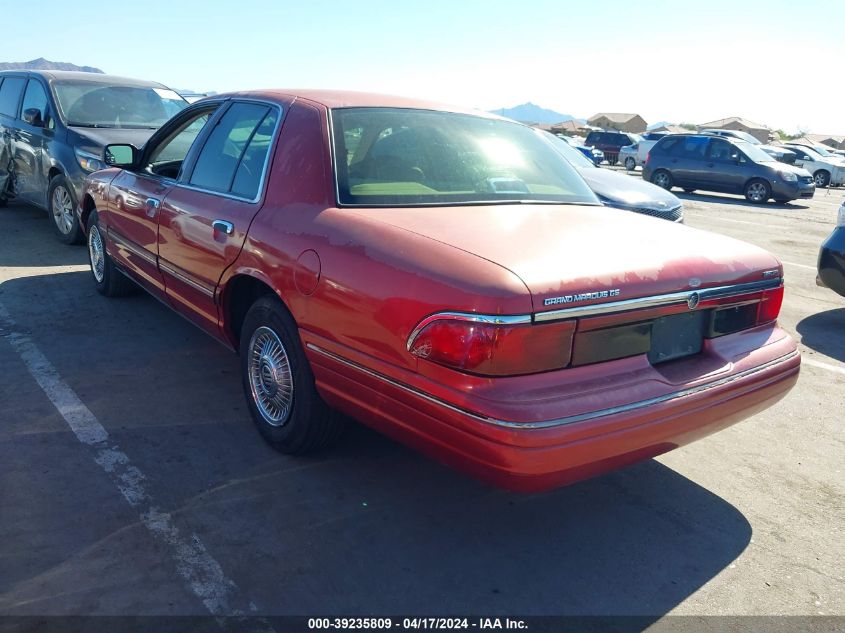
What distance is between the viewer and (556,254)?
268 centimetres

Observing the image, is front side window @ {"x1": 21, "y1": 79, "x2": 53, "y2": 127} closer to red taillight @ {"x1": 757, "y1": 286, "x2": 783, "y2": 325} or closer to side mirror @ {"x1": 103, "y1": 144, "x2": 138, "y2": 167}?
side mirror @ {"x1": 103, "y1": 144, "x2": 138, "y2": 167}

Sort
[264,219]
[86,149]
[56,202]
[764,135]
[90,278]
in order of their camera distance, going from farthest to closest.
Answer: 1. [764,135]
2. [56,202]
3. [86,149]
4. [90,278]
5. [264,219]

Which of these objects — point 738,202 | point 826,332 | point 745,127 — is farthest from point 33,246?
point 745,127

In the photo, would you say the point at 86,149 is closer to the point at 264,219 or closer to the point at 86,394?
the point at 86,394

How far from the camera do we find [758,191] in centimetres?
1822

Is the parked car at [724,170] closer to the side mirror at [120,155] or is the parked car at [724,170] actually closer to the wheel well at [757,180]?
the wheel well at [757,180]

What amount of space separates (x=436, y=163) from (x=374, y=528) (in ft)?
5.55

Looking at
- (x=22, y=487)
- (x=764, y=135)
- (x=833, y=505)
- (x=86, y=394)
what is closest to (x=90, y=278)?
(x=86, y=394)

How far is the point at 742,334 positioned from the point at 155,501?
2.65 metres

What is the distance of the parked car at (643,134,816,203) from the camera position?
1806 cm

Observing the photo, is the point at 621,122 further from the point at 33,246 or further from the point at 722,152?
the point at 33,246

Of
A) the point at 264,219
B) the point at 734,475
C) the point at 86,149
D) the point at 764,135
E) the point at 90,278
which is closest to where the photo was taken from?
the point at 264,219

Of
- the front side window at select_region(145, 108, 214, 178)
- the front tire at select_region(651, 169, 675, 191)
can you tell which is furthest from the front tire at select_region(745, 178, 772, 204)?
the front side window at select_region(145, 108, 214, 178)

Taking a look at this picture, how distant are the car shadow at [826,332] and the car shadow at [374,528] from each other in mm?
2890
